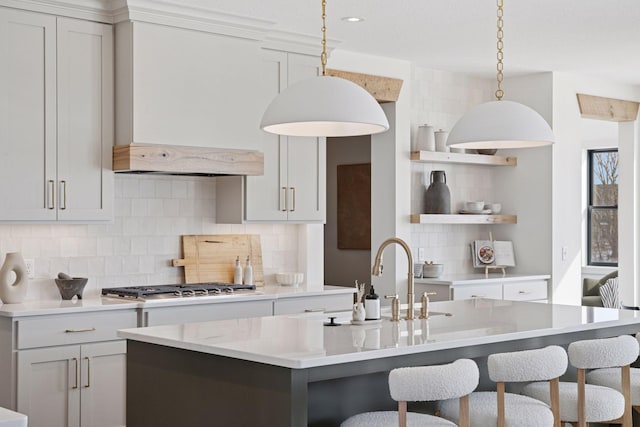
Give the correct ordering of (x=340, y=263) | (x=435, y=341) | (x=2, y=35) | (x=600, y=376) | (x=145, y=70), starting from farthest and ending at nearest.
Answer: (x=340, y=263), (x=145, y=70), (x=2, y=35), (x=600, y=376), (x=435, y=341)

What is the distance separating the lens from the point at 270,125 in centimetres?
368

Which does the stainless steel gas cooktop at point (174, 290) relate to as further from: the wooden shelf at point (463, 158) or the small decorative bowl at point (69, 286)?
the wooden shelf at point (463, 158)

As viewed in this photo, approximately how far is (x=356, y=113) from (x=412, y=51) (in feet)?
11.0

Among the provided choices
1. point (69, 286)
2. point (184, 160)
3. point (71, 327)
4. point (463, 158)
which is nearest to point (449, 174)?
point (463, 158)

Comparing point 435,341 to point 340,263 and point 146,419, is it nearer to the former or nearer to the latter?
point 146,419

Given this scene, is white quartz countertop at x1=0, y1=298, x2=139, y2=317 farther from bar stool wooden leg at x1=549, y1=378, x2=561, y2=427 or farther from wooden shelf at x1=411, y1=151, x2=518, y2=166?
wooden shelf at x1=411, y1=151, x2=518, y2=166

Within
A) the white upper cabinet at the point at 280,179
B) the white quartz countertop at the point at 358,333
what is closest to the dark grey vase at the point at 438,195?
the white upper cabinet at the point at 280,179

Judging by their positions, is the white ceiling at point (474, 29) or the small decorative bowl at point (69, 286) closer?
the small decorative bowl at point (69, 286)

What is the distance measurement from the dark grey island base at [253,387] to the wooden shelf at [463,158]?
3251mm

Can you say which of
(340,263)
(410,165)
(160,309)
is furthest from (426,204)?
(160,309)

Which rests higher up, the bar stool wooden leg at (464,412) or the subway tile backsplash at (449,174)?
the subway tile backsplash at (449,174)

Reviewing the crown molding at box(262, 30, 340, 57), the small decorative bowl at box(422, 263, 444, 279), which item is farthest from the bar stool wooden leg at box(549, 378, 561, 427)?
the small decorative bowl at box(422, 263, 444, 279)

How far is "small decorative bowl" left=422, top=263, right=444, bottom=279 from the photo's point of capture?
23.8 ft

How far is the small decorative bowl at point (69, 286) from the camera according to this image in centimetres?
525
